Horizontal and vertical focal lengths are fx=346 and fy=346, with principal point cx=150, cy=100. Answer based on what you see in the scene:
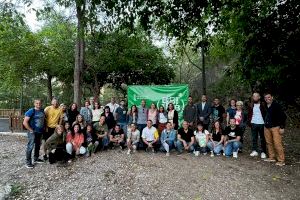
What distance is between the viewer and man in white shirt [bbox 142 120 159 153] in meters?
10.4

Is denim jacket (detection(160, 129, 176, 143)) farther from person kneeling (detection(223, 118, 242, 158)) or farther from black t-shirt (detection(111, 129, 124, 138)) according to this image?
person kneeling (detection(223, 118, 242, 158))

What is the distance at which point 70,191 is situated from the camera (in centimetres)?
796

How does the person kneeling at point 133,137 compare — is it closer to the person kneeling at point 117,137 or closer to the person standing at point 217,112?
the person kneeling at point 117,137

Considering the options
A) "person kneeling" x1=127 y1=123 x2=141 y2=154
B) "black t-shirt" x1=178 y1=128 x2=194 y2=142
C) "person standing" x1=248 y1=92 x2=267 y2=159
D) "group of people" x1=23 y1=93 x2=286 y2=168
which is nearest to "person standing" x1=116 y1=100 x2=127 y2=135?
"group of people" x1=23 y1=93 x2=286 y2=168

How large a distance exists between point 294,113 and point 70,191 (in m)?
12.9

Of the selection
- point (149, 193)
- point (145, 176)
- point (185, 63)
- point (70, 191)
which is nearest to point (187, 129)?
point (145, 176)

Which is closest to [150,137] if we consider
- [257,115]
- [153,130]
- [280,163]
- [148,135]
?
[148,135]

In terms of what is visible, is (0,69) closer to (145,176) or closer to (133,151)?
(133,151)

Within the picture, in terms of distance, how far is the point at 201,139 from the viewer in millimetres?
10164

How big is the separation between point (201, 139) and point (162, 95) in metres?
3.19

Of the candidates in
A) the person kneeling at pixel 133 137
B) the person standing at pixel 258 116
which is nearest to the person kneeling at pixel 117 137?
the person kneeling at pixel 133 137

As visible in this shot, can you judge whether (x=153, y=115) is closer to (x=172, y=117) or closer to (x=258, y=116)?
(x=172, y=117)

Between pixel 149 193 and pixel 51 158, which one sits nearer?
pixel 149 193

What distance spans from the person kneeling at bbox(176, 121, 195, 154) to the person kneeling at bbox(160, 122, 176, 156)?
0.59ft
